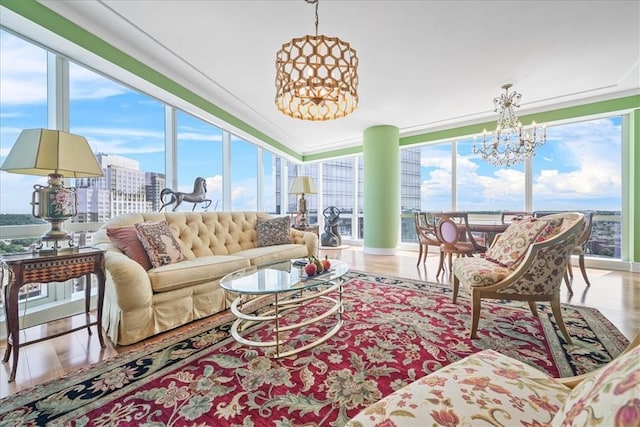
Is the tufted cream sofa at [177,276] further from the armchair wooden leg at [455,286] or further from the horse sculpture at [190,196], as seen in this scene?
the armchair wooden leg at [455,286]

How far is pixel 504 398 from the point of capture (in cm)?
70

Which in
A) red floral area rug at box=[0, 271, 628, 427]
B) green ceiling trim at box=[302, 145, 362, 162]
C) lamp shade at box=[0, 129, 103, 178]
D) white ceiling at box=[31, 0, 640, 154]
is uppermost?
white ceiling at box=[31, 0, 640, 154]

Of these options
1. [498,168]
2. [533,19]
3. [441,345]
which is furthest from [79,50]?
[498,168]

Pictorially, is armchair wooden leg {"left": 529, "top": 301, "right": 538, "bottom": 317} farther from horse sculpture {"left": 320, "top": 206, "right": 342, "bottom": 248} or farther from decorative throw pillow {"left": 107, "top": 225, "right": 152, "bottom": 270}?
horse sculpture {"left": 320, "top": 206, "right": 342, "bottom": 248}

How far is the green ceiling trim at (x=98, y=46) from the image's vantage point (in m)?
2.00

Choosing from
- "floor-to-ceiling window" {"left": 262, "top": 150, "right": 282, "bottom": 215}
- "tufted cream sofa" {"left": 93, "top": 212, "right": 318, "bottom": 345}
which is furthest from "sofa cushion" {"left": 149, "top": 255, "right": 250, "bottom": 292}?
"floor-to-ceiling window" {"left": 262, "top": 150, "right": 282, "bottom": 215}

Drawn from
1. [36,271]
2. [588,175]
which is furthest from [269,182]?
[588,175]

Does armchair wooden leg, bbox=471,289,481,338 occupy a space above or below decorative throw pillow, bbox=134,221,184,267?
below

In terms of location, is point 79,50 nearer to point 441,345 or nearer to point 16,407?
point 16,407

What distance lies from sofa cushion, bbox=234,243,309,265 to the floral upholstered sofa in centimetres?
217

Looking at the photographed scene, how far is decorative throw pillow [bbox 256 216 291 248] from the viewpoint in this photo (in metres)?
3.39

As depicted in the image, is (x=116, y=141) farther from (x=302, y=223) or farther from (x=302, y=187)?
(x=302, y=223)

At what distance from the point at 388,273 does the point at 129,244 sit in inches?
120

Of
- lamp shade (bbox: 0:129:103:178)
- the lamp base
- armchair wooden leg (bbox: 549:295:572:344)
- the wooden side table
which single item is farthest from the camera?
the lamp base
